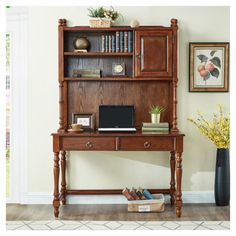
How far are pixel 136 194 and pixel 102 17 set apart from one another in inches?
68.5

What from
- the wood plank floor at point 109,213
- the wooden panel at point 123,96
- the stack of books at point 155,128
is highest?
the wooden panel at point 123,96

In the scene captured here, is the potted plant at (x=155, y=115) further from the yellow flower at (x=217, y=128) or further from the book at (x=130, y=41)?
the book at (x=130, y=41)

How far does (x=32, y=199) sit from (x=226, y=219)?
1.94 metres

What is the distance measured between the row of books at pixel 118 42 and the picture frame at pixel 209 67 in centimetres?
66

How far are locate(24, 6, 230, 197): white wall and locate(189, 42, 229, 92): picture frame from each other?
0.06 meters

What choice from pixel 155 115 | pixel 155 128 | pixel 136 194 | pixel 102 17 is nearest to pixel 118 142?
pixel 155 128

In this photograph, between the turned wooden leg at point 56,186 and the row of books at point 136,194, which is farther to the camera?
the row of books at point 136,194

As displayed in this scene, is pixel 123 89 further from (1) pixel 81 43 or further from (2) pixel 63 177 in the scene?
(2) pixel 63 177

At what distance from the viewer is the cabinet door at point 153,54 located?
385cm

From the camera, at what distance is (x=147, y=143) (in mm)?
3598

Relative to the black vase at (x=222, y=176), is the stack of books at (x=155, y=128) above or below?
above

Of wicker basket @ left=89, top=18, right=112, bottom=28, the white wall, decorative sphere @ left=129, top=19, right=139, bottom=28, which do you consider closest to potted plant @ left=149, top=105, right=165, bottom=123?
the white wall

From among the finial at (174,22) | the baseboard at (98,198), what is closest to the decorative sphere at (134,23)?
the finial at (174,22)
